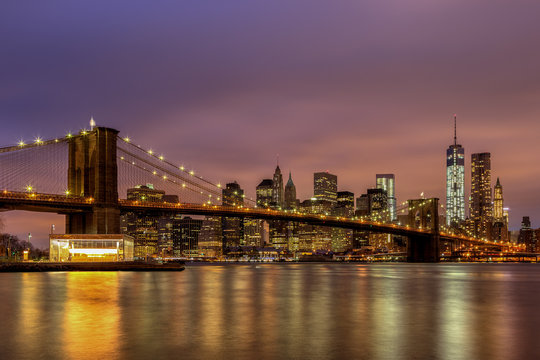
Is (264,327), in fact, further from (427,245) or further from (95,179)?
(427,245)

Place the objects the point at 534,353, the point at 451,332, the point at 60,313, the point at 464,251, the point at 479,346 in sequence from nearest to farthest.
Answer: the point at 534,353, the point at 479,346, the point at 451,332, the point at 60,313, the point at 464,251

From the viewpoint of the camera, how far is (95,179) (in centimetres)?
7231

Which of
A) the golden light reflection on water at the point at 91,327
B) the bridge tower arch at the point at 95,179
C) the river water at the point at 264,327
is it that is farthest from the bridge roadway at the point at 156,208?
the golden light reflection on water at the point at 91,327

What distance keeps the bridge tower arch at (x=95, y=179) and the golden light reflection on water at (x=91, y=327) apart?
136ft

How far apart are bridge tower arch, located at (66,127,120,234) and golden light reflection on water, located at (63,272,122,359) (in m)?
41.3

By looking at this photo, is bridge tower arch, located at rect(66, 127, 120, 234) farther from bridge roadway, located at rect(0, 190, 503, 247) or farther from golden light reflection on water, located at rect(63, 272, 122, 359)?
golden light reflection on water, located at rect(63, 272, 122, 359)

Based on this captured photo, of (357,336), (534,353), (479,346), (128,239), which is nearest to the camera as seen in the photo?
(534,353)

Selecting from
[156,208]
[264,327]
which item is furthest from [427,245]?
[264,327]

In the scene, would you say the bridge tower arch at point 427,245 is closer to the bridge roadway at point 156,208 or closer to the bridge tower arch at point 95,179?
the bridge roadway at point 156,208

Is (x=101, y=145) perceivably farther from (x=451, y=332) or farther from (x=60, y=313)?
(x=451, y=332)

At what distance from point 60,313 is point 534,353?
55.4ft

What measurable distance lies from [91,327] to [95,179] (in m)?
56.5

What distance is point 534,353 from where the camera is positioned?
46.6 ft

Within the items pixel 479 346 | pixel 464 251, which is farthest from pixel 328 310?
pixel 464 251
